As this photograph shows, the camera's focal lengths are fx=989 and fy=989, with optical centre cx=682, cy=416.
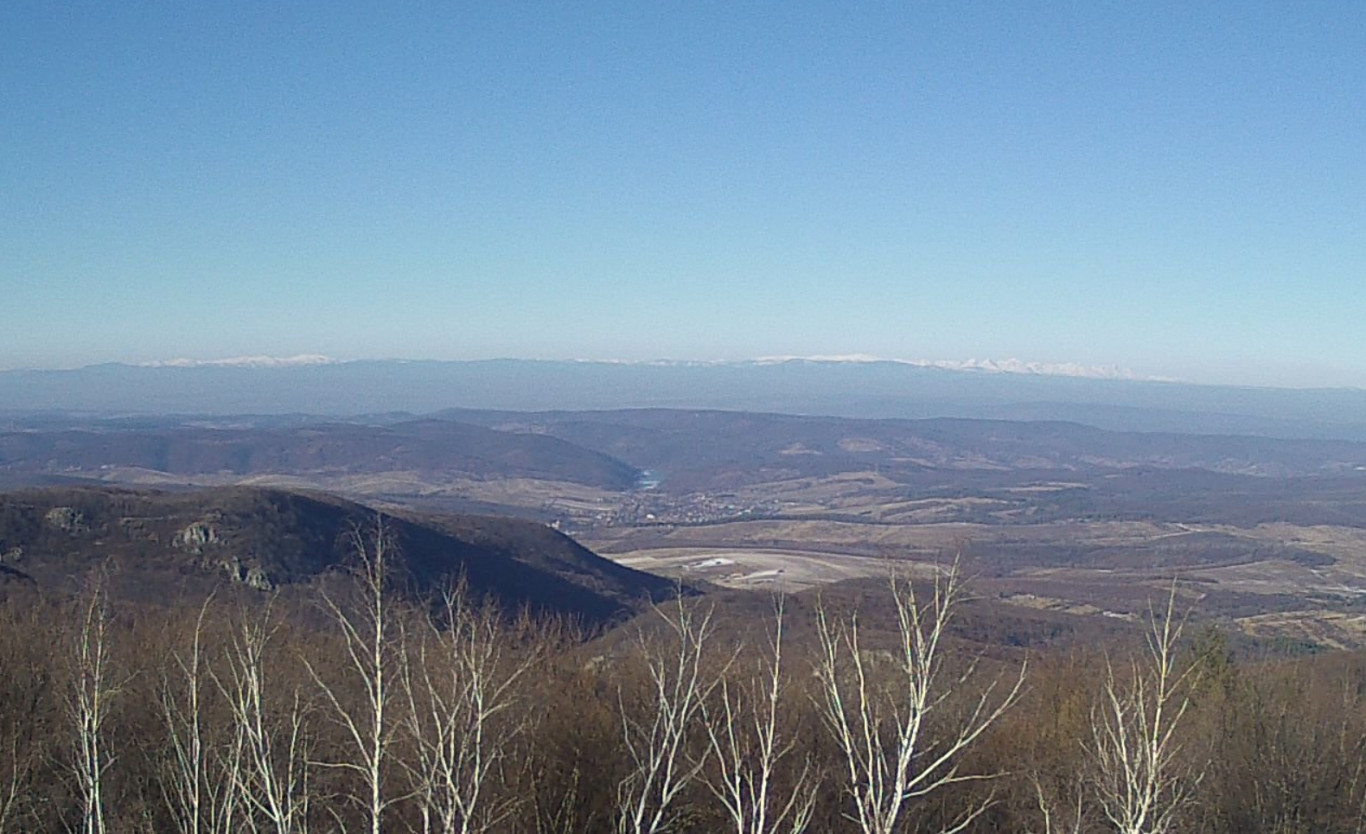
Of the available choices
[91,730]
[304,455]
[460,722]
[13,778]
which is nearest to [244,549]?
[460,722]

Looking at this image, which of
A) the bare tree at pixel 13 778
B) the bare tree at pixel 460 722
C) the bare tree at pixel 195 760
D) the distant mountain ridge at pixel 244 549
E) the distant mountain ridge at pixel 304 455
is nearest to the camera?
the bare tree at pixel 460 722

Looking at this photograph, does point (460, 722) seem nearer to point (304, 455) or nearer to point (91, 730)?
point (91, 730)

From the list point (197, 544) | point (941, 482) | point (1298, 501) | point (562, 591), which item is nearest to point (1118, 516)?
point (1298, 501)

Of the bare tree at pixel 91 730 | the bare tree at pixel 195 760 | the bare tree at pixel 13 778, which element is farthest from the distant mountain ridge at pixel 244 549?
the bare tree at pixel 91 730

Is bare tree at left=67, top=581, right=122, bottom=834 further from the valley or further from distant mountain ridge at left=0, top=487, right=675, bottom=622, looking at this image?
the valley

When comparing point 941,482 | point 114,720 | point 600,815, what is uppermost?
point 114,720

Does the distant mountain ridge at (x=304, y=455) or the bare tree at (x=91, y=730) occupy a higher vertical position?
the bare tree at (x=91, y=730)

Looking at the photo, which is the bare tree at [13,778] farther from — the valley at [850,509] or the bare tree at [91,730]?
the valley at [850,509]

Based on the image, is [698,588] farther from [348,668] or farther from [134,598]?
[348,668]
